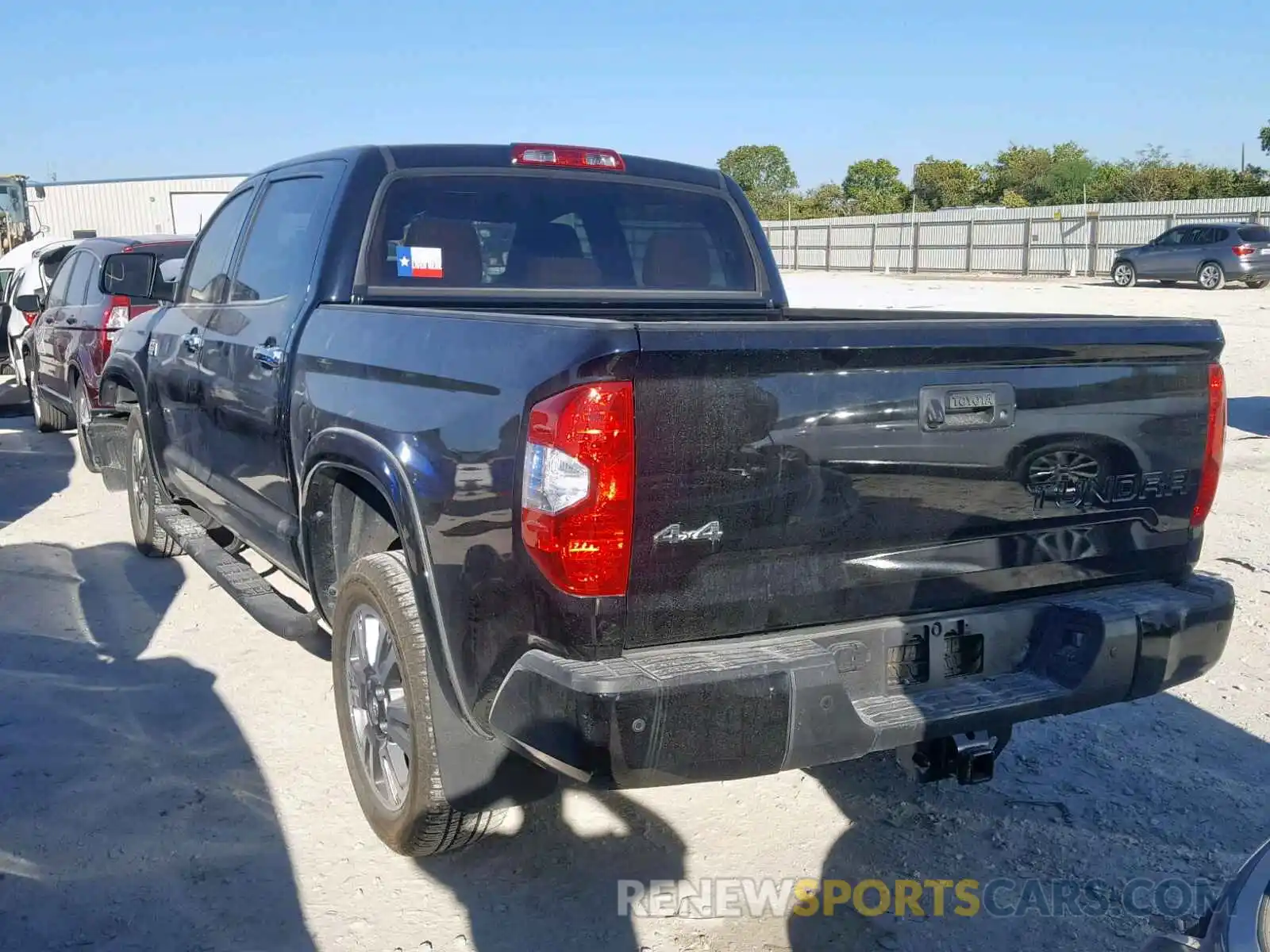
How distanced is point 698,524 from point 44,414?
10362 mm

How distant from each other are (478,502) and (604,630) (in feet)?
1.47

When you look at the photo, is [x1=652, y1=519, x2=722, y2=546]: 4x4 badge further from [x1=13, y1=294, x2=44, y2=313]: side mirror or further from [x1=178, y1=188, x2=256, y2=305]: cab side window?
[x1=13, y1=294, x2=44, y2=313]: side mirror

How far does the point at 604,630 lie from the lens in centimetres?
258

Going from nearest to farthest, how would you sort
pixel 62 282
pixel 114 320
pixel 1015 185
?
pixel 114 320
pixel 62 282
pixel 1015 185

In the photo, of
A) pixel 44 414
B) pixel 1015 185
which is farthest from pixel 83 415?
pixel 1015 185

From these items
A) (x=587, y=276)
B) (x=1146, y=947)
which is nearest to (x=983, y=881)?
(x=1146, y=947)

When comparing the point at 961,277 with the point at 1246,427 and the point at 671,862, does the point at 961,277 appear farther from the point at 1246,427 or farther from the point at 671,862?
→ the point at 671,862

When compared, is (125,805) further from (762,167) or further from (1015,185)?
(762,167)

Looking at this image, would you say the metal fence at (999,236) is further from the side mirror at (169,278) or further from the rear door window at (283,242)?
the rear door window at (283,242)

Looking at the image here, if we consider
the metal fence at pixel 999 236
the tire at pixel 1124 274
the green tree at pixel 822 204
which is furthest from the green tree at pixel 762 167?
the tire at pixel 1124 274

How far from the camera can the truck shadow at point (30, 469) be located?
27.3 ft

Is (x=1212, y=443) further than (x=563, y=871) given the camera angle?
No

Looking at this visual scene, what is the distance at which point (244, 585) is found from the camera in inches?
180

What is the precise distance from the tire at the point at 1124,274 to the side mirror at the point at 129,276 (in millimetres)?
27274
